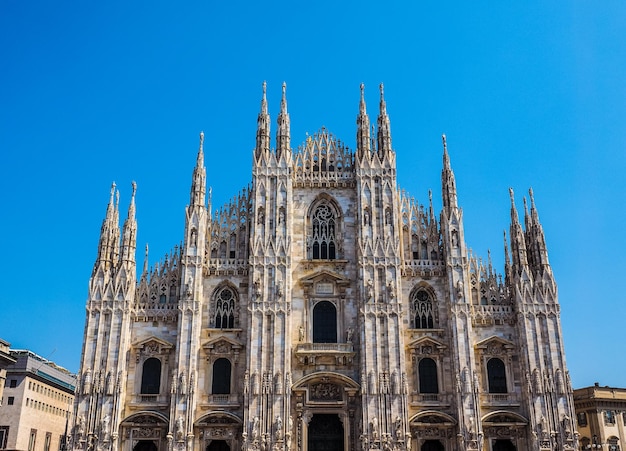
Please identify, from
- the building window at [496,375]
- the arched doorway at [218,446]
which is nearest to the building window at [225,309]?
the arched doorway at [218,446]

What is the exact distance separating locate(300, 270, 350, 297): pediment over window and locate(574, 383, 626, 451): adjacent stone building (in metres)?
24.7

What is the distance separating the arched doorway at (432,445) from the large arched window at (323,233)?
12033mm

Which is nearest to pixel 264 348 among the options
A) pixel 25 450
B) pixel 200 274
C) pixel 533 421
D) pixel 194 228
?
pixel 200 274

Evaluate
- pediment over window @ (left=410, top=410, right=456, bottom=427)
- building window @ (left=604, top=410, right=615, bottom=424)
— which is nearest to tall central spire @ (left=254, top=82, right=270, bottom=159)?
pediment over window @ (left=410, top=410, right=456, bottom=427)

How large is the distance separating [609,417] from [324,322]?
27.0 m

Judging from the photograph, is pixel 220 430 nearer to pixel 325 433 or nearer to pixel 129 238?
pixel 325 433

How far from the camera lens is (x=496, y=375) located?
3956cm

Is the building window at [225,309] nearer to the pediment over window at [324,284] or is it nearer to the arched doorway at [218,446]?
the pediment over window at [324,284]

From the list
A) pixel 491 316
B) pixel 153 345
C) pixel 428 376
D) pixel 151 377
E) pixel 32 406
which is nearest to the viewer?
pixel 151 377

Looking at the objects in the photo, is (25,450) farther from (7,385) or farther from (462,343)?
(462,343)

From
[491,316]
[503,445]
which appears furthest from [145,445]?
[491,316]

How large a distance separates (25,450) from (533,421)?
127 feet

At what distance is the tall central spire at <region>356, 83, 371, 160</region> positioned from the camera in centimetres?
4344

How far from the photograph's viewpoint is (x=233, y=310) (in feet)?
133
